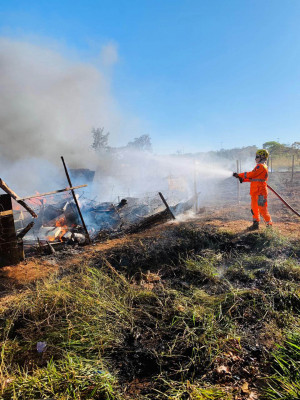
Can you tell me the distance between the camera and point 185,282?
344 cm

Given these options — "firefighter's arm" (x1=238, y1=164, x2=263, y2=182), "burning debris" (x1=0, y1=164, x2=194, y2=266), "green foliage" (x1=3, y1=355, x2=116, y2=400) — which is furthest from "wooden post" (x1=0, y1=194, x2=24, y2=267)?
"firefighter's arm" (x1=238, y1=164, x2=263, y2=182)

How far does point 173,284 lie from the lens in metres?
3.44

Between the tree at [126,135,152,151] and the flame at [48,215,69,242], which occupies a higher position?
the tree at [126,135,152,151]

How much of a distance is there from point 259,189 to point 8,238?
6450 mm

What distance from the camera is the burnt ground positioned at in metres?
1.81

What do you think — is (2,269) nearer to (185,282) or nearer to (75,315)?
(75,315)

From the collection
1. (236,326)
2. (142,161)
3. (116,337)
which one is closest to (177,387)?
(116,337)

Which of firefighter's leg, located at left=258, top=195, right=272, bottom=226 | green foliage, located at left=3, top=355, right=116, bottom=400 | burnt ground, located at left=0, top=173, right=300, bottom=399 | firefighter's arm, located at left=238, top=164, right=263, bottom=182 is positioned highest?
Answer: firefighter's arm, located at left=238, top=164, right=263, bottom=182

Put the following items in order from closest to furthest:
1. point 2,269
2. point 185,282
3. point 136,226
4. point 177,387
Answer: point 177,387, point 185,282, point 2,269, point 136,226

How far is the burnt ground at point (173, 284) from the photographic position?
181 centimetres

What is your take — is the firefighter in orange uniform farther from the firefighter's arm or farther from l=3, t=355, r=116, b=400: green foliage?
l=3, t=355, r=116, b=400: green foliage

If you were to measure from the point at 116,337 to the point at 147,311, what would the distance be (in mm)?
513

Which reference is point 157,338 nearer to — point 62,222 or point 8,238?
point 8,238

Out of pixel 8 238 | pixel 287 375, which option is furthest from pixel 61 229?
pixel 287 375
